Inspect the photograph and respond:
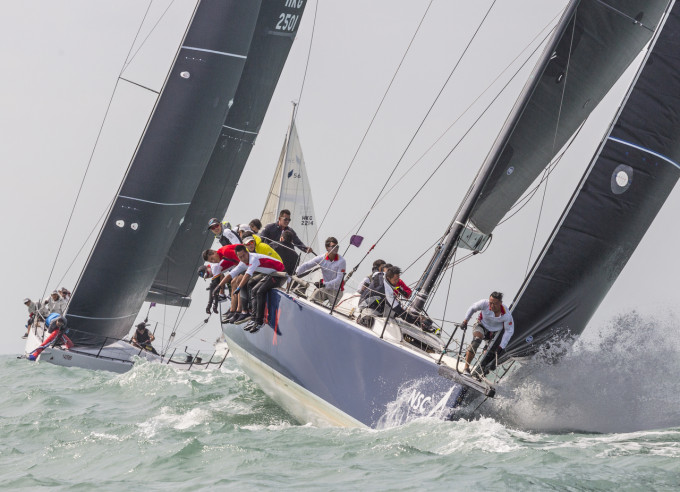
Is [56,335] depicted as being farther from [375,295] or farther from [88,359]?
[375,295]

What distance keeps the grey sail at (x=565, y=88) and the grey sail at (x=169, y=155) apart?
231 inches

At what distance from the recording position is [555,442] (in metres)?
7.27

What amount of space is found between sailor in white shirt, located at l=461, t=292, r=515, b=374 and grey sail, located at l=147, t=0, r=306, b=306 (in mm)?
Answer: 8710

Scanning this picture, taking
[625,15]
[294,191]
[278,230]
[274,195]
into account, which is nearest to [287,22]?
[294,191]

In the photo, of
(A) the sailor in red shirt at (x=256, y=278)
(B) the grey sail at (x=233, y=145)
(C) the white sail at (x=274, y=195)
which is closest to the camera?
(A) the sailor in red shirt at (x=256, y=278)

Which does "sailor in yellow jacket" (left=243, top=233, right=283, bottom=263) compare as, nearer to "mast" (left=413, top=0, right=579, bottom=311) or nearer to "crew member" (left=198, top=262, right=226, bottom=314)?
"crew member" (left=198, top=262, right=226, bottom=314)

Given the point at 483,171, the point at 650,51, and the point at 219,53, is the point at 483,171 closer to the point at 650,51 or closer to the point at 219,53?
the point at 650,51

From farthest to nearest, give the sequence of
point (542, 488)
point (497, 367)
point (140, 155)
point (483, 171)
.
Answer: point (140, 155) < point (483, 171) < point (497, 367) < point (542, 488)

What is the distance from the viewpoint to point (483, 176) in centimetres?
918

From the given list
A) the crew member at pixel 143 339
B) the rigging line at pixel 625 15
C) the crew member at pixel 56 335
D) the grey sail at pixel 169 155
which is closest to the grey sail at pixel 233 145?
the crew member at pixel 143 339

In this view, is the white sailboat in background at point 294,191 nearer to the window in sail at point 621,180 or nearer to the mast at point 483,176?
the mast at point 483,176

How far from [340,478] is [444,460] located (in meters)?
0.77

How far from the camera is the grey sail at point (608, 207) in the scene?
7809 mm

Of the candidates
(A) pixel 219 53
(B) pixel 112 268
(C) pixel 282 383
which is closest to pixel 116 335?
(B) pixel 112 268
